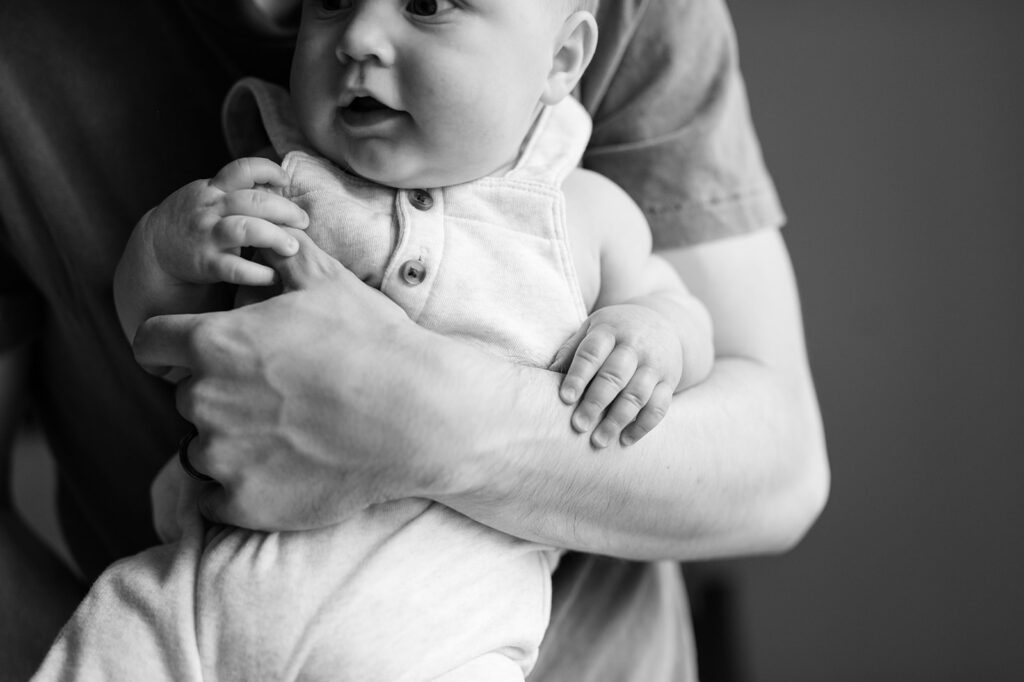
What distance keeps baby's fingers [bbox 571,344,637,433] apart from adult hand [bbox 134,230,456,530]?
12 centimetres

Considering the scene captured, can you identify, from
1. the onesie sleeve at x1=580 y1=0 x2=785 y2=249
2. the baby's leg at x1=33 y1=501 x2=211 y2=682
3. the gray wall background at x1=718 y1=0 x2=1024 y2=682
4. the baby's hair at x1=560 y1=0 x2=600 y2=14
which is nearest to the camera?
the baby's leg at x1=33 y1=501 x2=211 y2=682

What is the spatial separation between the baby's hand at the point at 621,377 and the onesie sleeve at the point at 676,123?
0.81ft

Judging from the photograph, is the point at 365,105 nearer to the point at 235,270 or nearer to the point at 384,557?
the point at 235,270

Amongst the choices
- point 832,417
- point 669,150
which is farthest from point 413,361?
point 832,417

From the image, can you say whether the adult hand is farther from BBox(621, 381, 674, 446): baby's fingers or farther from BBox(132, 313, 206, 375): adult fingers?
BBox(621, 381, 674, 446): baby's fingers

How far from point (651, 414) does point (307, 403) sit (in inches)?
10.7

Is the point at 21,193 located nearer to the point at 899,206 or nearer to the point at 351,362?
the point at 351,362

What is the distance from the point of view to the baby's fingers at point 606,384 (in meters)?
0.81

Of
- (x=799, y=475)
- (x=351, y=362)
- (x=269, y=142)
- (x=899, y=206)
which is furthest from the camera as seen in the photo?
(x=899, y=206)

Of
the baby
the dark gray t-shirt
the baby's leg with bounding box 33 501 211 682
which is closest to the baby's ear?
the baby

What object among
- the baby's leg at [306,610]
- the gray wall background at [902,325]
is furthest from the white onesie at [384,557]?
the gray wall background at [902,325]

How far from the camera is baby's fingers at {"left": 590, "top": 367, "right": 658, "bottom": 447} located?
2.67 ft

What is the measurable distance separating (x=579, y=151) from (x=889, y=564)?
3.51 feet

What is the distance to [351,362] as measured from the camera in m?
0.77
